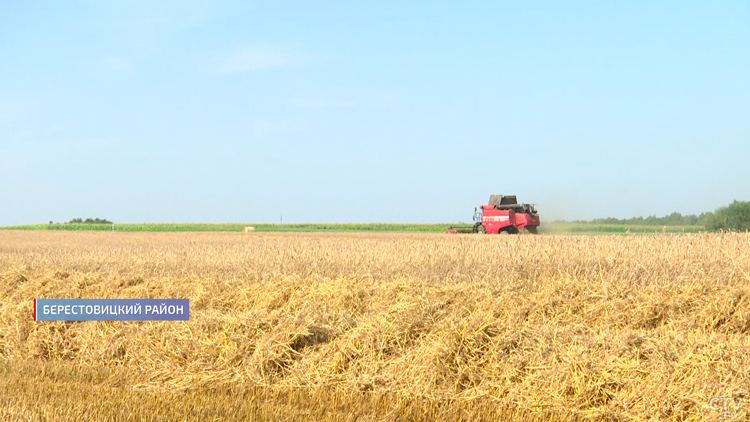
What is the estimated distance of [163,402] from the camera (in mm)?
5484

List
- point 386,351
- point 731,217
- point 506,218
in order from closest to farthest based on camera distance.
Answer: point 386,351, point 506,218, point 731,217

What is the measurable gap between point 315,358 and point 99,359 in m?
2.68

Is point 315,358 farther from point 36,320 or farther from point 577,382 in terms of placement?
point 36,320

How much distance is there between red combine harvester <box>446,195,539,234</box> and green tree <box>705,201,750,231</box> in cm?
1195

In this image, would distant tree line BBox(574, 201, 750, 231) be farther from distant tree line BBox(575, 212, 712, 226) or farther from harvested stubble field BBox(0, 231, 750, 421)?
harvested stubble field BBox(0, 231, 750, 421)

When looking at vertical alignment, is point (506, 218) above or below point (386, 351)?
above

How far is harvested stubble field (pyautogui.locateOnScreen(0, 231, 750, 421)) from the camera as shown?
211 inches

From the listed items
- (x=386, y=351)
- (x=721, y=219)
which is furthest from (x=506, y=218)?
(x=386, y=351)

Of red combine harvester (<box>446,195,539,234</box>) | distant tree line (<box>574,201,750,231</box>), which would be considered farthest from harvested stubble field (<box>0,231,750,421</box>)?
distant tree line (<box>574,201,750,231</box>)

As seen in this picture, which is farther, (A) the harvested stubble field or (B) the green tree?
(B) the green tree

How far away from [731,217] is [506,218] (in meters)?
14.2

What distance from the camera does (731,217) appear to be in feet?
118

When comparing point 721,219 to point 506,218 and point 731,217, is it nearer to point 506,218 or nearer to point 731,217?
point 731,217

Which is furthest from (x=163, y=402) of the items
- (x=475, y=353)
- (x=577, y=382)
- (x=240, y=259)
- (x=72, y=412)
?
(x=240, y=259)
